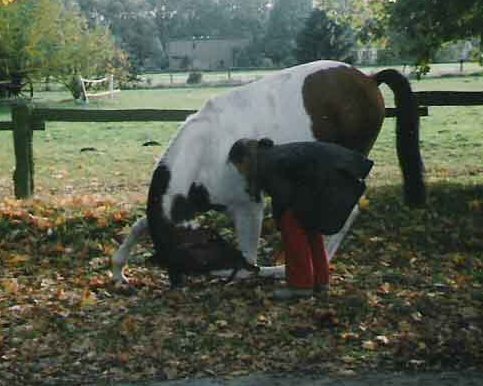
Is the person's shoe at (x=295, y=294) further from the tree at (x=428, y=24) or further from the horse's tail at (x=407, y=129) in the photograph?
the tree at (x=428, y=24)

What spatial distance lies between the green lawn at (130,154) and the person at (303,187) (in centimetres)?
557

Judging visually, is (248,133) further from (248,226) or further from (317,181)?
(317,181)

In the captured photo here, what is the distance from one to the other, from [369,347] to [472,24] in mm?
6152

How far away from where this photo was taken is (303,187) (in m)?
5.89

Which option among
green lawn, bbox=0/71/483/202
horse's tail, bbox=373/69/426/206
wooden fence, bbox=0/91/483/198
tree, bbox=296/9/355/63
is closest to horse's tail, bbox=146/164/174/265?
horse's tail, bbox=373/69/426/206

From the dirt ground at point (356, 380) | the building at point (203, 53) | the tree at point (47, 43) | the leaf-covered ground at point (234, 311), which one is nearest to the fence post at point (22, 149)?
the leaf-covered ground at point (234, 311)

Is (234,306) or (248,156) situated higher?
(248,156)

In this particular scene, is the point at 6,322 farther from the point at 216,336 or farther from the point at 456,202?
the point at 456,202

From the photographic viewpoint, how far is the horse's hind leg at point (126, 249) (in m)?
6.79

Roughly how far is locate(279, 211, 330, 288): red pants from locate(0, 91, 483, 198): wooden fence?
4.28 metres

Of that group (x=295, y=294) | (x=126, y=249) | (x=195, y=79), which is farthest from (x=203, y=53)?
(x=295, y=294)

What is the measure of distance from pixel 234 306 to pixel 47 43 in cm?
3735

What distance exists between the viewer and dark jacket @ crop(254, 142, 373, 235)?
581 cm

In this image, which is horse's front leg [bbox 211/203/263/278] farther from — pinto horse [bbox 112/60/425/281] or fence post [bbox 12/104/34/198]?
fence post [bbox 12/104/34/198]
